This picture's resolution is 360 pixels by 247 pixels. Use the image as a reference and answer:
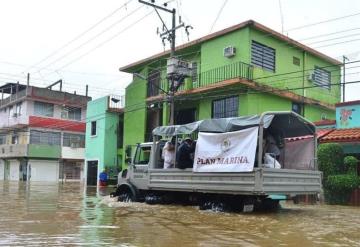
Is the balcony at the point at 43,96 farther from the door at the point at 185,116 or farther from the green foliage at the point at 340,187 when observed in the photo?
the green foliage at the point at 340,187

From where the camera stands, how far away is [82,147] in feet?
191

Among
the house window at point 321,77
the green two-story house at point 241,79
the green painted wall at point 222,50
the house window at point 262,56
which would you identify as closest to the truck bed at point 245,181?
the green two-story house at point 241,79

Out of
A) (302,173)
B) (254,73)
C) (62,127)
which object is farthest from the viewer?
(62,127)

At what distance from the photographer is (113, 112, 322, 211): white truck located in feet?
A: 45.8

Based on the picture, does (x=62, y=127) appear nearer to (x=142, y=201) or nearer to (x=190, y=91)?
(x=190, y=91)

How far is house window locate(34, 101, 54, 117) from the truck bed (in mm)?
41877

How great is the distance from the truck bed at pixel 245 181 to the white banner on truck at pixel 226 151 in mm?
228

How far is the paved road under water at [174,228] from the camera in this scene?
9.43 m

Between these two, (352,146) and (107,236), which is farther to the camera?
(352,146)

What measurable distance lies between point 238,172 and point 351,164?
664 centimetres

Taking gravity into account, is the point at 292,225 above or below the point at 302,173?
below

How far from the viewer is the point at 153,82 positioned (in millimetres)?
33156

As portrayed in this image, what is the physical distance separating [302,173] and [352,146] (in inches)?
248

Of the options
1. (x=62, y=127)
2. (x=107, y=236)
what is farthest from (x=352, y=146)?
(x=62, y=127)
